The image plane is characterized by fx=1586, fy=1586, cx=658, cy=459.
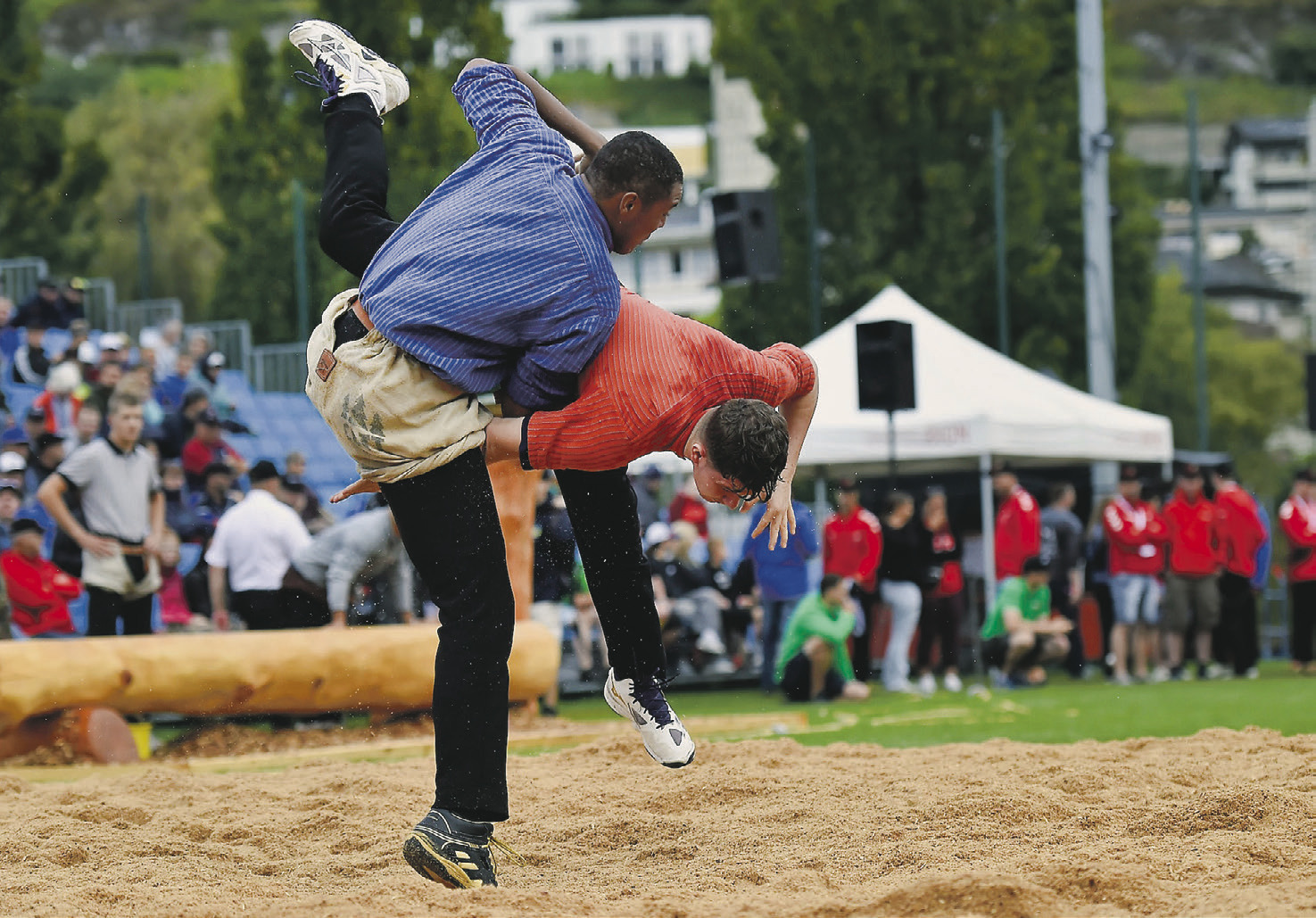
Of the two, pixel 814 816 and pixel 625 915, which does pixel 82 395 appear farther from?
pixel 625 915

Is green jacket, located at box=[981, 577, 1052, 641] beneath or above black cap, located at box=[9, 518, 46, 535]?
beneath

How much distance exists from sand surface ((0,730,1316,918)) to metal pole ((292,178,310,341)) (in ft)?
41.7

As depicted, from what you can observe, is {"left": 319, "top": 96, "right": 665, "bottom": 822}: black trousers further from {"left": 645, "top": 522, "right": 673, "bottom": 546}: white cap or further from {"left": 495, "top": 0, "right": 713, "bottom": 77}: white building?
{"left": 495, "top": 0, "right": 713, "bottom": 77}: white building

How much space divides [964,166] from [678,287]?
61434 millimetres

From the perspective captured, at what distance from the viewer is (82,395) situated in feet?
40.8

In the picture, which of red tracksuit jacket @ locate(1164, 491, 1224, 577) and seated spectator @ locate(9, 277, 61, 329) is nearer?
red tracksuit jacket @ locate(1164, 491, 1224, 577)

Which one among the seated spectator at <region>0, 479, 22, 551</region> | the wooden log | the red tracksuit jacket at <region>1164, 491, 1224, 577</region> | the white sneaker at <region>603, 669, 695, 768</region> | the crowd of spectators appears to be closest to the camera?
the white sneaker at <region>603, 669, 695, 768</region>

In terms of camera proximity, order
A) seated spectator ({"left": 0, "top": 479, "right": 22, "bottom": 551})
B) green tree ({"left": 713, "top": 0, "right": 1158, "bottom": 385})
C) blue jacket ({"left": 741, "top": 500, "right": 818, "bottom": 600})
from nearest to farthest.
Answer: seated spectator ({"left": 0, "top": 479, "right": 22, "bottom": 551}) < blue jacket ({"left": 741, "top": 500, "right": 818, "bottom": 600}) < green tree ({"left": 713, "top": 0, "right": 1158, "bottom": 385})

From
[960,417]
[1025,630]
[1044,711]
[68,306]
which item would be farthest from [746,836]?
[68,306]

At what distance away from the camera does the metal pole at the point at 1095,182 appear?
56.7 ft

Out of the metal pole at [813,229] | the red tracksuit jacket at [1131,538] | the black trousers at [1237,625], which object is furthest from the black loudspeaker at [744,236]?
the metal pole at [813,229]

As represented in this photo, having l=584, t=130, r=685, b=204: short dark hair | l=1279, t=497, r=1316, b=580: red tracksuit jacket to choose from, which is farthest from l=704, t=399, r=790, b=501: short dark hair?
l=1279, t=497, r=1316, b=580: red tracksuit jacket

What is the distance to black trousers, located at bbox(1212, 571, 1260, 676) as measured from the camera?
13844mm

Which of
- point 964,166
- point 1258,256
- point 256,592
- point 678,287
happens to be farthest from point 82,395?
point 1258,256
